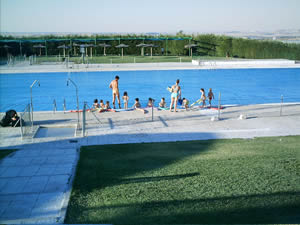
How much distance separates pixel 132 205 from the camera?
5801 mm

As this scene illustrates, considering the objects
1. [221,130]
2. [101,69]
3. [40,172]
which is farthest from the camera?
[101,69]

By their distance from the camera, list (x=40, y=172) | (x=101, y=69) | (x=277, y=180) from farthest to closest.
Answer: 1. (x=101, y=69)
2. (x=40, y=172)
3. (x=277, y=180)

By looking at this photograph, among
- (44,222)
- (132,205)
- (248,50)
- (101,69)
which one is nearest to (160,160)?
(132,205)

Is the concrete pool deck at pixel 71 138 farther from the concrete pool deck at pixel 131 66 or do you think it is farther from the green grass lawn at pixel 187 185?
the concrete pool deck at pixel 131 66

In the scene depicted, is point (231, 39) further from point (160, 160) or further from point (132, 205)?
point (132, 205)

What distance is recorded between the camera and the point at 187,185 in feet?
21.6

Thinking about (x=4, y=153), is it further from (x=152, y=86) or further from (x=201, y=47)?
(x=201, y=47)

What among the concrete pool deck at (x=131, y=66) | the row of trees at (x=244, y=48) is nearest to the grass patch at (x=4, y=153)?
the concrete pool deck at (x=131, y=66)

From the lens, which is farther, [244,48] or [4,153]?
[244,48]

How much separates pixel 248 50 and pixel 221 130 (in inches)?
1182

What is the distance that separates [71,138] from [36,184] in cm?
368

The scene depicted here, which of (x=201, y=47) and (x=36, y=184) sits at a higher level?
(x=201, y=47)

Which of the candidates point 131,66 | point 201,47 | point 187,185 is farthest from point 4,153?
point 201,47

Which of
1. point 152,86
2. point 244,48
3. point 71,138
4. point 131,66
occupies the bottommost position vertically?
point 71,138
